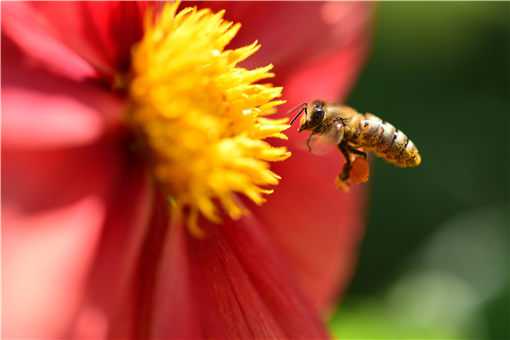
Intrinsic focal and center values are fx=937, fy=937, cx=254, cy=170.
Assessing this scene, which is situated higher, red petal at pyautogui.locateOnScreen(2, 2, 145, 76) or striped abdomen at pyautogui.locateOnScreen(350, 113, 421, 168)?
red petal at pyautogui.locateOnScreen(2, 2, 145, 76)

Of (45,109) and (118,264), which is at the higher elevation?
(45,109)

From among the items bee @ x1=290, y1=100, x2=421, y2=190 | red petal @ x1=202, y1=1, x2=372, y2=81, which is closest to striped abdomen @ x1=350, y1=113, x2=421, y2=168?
bee @ x1=290, y1=100, x2=421, y2=190

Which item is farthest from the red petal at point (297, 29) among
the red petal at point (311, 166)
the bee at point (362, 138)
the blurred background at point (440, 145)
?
the blurred background at point (440, 145)

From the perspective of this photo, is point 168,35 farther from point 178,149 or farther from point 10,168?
point 10,168

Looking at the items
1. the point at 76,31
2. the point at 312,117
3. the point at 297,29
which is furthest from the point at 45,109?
the point at 297,29

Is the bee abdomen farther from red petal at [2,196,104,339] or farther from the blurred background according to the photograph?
the blurred background

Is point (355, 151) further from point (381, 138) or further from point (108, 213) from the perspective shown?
point (108, 213)

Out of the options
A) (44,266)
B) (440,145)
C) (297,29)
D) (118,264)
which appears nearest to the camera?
(44,266)

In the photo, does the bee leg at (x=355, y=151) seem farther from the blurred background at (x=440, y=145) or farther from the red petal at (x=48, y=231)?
the blurred background at (x=440, y=145)
